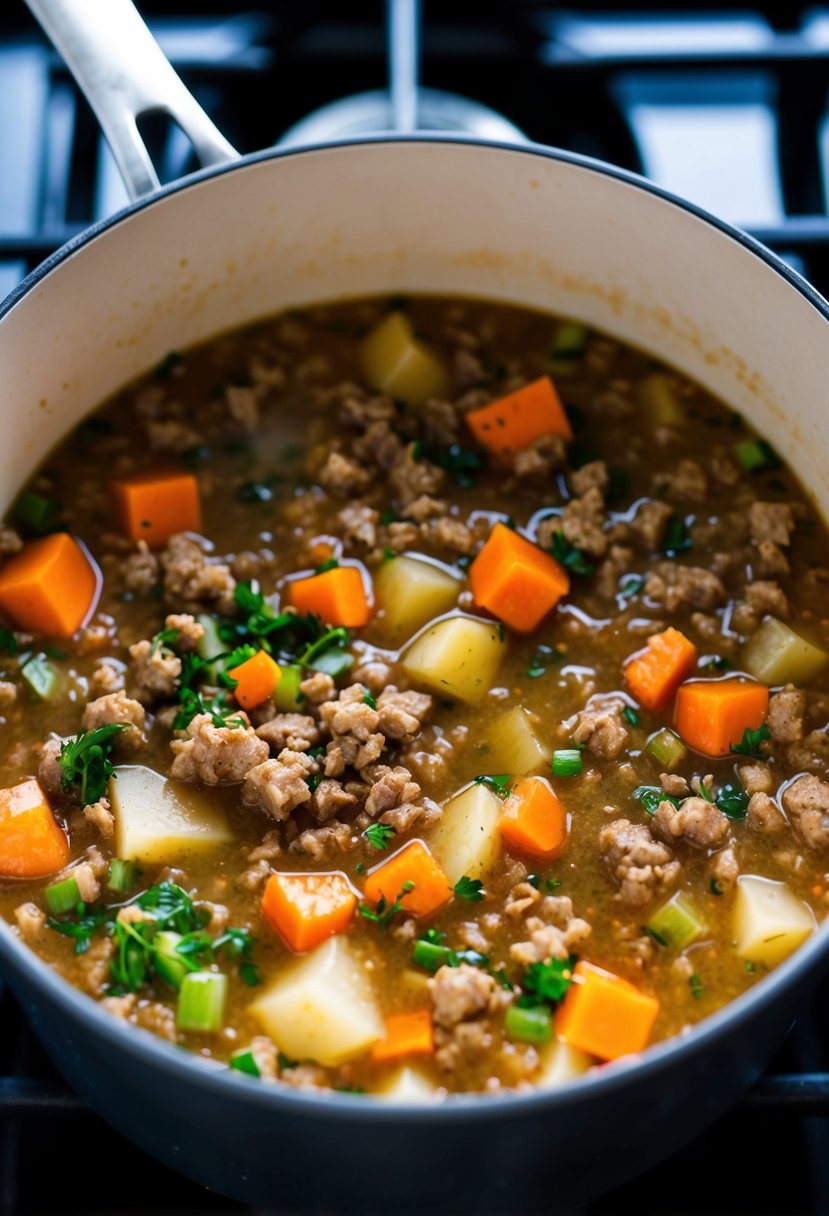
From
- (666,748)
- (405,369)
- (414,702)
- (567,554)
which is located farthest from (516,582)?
(405,369)

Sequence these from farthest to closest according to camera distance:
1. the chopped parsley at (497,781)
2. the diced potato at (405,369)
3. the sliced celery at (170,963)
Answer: the diced potato at (405,369) < the chopped parsley at (497,781) < the sliced celery at (170,963)

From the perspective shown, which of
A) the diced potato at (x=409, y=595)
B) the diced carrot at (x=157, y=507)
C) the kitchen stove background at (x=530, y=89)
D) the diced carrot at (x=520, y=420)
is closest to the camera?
the diced potato at (x=409, y=595)

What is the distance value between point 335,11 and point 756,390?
5.59ft

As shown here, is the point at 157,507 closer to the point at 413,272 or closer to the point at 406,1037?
the point at 413,272

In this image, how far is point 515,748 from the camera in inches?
115

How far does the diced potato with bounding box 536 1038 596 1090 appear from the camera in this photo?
2.54 meters

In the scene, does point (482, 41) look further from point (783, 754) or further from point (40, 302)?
point (783, 754)

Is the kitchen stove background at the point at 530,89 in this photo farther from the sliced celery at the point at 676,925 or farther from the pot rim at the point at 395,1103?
the pot rim at the point at 395,1103

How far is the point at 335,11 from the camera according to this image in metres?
4.05

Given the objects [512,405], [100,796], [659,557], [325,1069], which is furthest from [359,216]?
[325,1069]

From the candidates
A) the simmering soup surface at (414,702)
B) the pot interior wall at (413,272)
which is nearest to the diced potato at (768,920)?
the simmering soup surface at (414,702)

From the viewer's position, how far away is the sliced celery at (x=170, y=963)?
2.61 m

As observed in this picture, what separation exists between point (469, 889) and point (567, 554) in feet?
2.63

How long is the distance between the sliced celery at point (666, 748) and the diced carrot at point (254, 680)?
78cm
